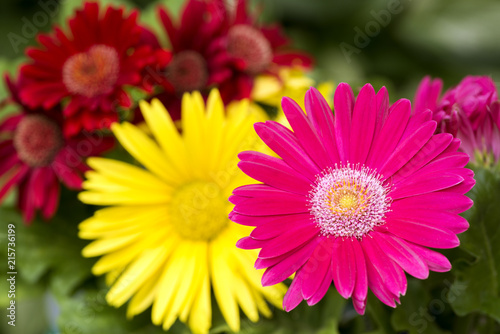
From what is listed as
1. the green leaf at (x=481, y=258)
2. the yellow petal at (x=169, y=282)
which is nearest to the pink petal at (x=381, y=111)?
the green leaf at (x=481, y=258)

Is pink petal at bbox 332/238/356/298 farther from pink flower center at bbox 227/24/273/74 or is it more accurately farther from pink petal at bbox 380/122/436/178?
pink flower center at bbox 227/24/273/74

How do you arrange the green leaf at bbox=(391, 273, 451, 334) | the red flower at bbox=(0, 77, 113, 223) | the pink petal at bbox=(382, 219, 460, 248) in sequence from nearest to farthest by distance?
1. the pink petal at bbox=(382, 219, 460, 248)
2. the green leaf at bbox=(391, 273, 451, 334)
3. the red flower at bbox=(0, 77, 113, 223)

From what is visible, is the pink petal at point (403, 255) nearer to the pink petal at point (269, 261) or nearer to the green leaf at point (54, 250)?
the pink petal at point (269, 261)

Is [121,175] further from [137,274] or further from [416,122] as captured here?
[416,122]

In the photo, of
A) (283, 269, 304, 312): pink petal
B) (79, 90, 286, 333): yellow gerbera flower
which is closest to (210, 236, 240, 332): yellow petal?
(79, 90, 286, 333): yellow gerbera flower

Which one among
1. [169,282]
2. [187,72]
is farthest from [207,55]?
[169,282]

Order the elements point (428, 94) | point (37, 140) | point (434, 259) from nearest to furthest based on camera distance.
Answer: point (434, 259) < point (428, 94) < point (37, 140)

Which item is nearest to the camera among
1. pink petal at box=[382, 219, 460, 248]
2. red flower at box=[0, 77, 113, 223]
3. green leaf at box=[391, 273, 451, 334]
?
pink petal at box=[382, 219, 460, 248]

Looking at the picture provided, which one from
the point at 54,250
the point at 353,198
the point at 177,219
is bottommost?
the point at 54,250
